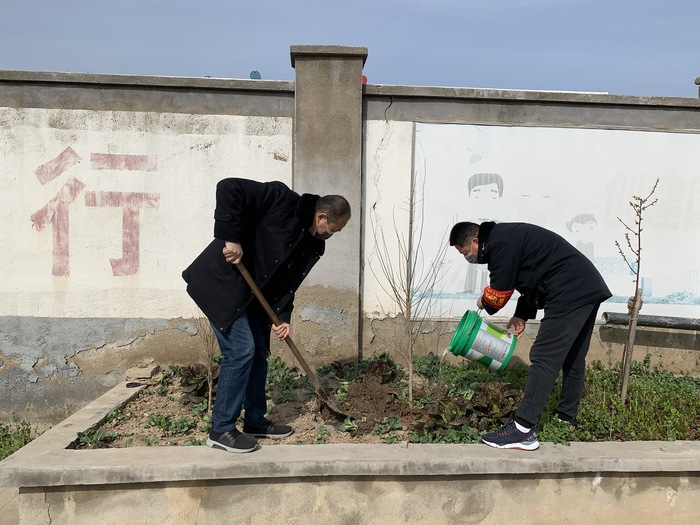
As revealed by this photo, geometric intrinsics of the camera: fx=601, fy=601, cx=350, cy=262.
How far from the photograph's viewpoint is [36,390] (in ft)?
17.8

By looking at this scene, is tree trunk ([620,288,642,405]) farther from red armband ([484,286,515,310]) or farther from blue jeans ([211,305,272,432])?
blue jeans ([211,305,272,432])

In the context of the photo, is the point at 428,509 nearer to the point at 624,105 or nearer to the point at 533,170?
the point at 533,170

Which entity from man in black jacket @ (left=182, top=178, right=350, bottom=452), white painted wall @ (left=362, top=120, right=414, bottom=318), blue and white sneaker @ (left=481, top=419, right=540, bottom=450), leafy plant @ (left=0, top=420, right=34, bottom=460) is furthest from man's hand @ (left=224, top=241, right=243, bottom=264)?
leafy plant @ (left=0, top=420, right=34, bottom=460)

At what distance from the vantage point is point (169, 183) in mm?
5324

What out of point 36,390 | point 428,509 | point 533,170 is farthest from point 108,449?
point 533,170

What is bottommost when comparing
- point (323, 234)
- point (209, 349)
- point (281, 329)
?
point (209, 349)

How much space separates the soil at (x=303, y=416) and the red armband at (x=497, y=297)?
1060 millimetres

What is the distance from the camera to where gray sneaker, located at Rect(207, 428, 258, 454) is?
137 inches

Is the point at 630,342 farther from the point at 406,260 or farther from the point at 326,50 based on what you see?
the point at 326,50

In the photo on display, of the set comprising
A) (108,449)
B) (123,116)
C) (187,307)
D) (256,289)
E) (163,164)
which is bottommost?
(108,449)

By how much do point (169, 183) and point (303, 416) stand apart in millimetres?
2414

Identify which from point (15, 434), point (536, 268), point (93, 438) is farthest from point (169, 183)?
point (536, 268)

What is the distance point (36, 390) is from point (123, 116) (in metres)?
2.58

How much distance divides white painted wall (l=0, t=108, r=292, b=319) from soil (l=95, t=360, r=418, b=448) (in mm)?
1040
